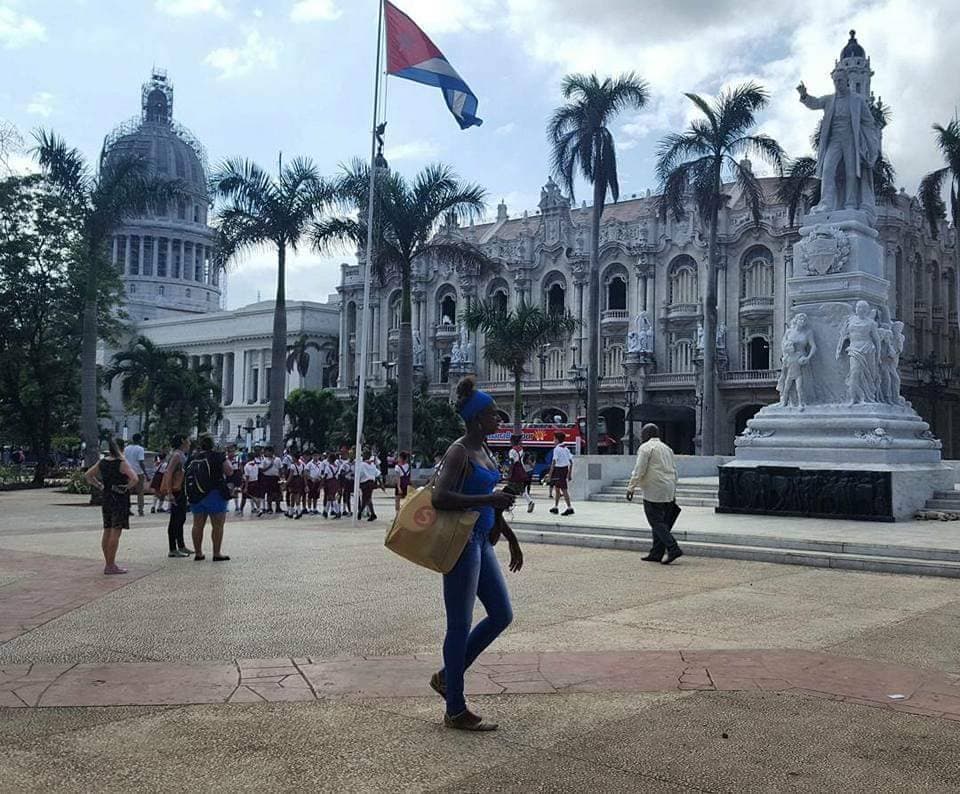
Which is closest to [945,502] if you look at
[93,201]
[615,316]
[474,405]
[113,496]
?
[113,496]

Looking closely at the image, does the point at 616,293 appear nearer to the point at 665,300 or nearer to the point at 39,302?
the point at 665,300

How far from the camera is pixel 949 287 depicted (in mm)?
55000

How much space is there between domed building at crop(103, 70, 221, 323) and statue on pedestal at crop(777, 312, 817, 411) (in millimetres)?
94898

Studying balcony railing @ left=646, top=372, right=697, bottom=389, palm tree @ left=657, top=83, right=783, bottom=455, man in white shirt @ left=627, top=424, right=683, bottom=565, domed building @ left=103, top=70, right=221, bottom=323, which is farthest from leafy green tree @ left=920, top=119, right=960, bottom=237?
domed building @ left=103, top=70, right=221, bottom=323

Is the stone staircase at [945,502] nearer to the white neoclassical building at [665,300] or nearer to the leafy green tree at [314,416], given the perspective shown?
the white neoclassical building at [665,300]

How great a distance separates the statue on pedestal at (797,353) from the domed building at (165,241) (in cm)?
9490

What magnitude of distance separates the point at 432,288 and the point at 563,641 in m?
61.9

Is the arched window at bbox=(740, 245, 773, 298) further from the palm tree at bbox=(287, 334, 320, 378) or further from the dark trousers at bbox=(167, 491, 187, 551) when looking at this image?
the dark trousers at bbox=(167, 491, 187, 551)

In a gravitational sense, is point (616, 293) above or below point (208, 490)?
above

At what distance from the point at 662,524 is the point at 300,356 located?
6323cm

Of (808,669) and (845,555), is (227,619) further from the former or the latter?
(845,555)

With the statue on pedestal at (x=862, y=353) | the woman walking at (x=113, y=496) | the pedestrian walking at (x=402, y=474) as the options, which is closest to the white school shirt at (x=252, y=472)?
the pedestrian walking at (x=402, y=474)

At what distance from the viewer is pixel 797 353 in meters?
18.3

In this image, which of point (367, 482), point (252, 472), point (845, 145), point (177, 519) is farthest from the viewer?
point (252, 472)
